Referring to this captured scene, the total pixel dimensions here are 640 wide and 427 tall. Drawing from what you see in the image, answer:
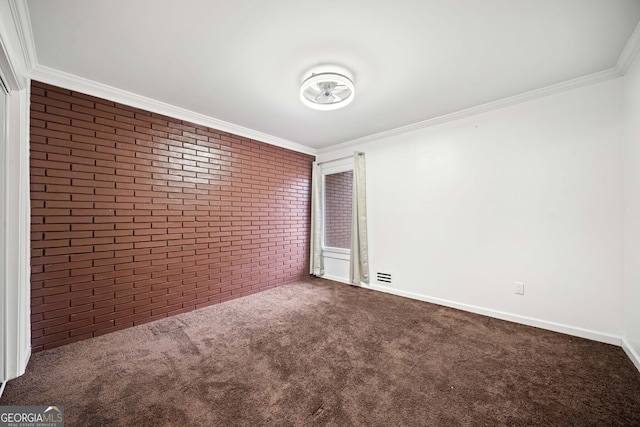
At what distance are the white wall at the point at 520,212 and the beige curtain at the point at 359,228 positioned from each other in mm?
376

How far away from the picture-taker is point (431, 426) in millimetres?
1315

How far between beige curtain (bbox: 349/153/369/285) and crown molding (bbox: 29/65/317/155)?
156 cm

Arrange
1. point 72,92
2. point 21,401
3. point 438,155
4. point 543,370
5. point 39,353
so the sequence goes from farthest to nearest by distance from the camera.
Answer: point 438,155 → point 72,92 → point 39,353 → point 543,370 → point 21,401

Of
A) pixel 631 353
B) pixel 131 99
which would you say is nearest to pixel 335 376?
pixel 631 353

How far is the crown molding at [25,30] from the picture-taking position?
1.41 m

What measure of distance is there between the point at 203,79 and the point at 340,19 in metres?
1.42

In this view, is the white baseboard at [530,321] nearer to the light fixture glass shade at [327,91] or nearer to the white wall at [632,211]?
the white wall at [632,211]

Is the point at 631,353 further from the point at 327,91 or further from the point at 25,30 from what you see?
the point at 25,30

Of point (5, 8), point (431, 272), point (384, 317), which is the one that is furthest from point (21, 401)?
point (431, 272)

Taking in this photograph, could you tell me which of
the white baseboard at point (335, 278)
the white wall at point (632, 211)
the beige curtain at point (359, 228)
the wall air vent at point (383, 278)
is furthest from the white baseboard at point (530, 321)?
the white baseboard at point (335, 278)

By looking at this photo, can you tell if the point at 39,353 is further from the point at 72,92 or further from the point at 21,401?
the point at 72,92

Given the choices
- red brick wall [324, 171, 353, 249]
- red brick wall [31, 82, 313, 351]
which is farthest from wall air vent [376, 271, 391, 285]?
red brick wall [31, 82, 313, 351]

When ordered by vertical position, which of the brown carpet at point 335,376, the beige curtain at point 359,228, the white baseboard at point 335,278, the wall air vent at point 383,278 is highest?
the beige curtain at point 359,228

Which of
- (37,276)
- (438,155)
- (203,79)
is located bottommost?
(37,276)
